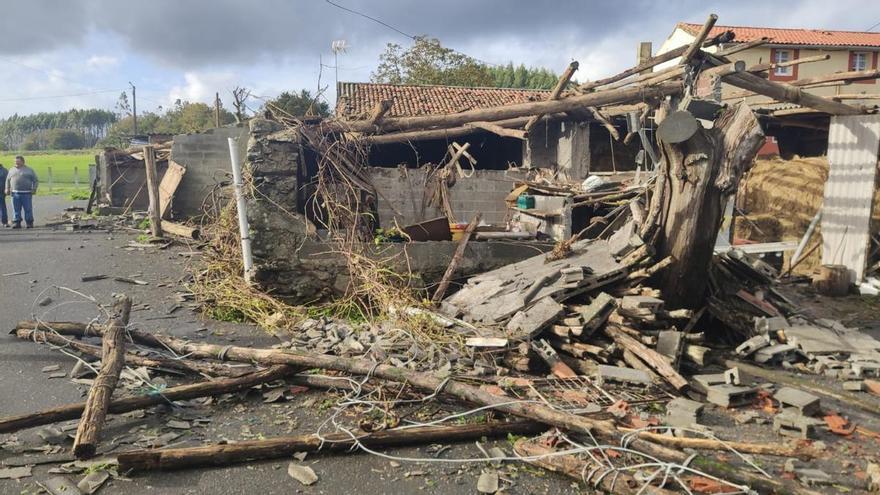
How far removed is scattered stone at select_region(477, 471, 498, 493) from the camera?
3.40m

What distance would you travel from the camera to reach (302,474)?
3.54m

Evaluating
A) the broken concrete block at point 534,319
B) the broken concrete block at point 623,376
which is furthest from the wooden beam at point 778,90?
the broken concrete block at point 623,376

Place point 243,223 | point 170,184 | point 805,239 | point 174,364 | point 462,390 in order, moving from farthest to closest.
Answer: point 170,184 < point 805,239 < point 243,223 < point 174,364 < point 462,390

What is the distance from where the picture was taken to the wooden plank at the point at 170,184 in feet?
46.8

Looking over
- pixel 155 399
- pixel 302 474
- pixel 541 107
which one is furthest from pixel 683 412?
pixel 541 107

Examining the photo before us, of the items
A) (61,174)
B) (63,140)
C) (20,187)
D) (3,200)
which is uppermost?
(63,140)

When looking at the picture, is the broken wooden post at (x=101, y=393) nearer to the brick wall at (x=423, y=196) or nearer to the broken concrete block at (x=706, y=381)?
the brick wall at (x=423, y=196)

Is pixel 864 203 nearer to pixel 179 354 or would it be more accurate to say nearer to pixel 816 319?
pixel 816 319

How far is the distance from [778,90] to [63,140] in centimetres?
8824

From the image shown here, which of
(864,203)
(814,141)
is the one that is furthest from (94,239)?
(814,141)

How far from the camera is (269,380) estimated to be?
4754 millimetres

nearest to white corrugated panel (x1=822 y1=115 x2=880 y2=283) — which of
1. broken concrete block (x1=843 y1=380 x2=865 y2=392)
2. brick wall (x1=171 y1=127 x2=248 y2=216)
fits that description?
broken concrete block (x1=843 y1=380 x2=865 y2=392)

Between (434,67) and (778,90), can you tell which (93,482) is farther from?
(434,67)

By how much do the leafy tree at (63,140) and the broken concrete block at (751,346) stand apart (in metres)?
87.9
